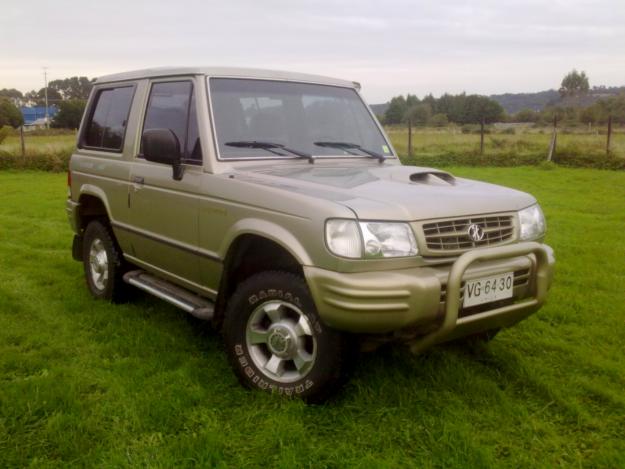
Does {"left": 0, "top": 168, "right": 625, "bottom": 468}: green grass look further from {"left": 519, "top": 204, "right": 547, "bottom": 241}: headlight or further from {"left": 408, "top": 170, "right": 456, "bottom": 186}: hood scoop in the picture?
{"left": 408, "top": 170, "right": 456, "bottom": 186}: hood scoop

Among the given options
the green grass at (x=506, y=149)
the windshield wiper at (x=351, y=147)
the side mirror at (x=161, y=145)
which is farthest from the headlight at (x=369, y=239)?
the green grass at (x=506, y=149)

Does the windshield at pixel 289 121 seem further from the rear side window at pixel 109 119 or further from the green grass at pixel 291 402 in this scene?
the green grass at pixel 291 402

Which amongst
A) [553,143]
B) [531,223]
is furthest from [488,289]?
[553,143]

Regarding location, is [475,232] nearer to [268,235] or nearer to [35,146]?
[268,235]

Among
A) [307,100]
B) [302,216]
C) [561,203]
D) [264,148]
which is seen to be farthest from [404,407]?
[561,203]

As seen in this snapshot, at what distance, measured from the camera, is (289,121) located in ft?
14.2

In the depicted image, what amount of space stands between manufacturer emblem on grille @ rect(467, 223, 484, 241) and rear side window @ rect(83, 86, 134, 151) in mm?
2910

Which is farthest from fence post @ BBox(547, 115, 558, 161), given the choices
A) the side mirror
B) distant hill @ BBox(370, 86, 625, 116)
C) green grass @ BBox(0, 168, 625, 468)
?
distant hill @ BBox(370, 86, 625, 116)

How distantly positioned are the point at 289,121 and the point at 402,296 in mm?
1936

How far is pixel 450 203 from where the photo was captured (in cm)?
318

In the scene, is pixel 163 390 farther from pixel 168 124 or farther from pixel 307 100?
pixel 307 100

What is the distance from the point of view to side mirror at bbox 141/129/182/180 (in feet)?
12.3

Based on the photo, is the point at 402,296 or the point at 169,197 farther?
the point at 169,197

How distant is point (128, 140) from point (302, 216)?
2.24 meters
